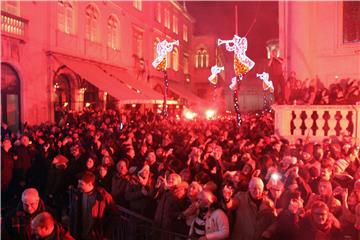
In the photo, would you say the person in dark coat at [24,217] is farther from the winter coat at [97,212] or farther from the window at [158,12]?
the window at [158,12]

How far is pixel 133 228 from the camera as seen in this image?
271 inches

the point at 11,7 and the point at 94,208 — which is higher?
the point at 11,7

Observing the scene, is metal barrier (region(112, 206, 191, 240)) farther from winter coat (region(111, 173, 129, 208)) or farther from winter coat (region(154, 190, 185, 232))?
winter coat (region(111, 173, 129, 208))

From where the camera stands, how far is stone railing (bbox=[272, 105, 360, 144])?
12430mm

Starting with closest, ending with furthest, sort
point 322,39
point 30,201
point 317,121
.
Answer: point 30,201
point 317,121
point 322,39

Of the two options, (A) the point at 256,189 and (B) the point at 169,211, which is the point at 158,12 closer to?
(B) the point at 169,211

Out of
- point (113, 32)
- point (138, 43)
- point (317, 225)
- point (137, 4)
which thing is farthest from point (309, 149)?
point (137, 4)

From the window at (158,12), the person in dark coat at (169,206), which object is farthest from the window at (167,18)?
the person in dark coat at (169,206)

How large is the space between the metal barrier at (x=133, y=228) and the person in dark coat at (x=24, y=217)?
1.15 meters

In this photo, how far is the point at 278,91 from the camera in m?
14.1

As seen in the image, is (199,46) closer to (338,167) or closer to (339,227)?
(338,167)

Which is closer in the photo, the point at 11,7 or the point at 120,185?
the point at 120,185

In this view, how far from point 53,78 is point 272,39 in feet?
165

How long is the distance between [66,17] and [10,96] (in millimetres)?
6215
